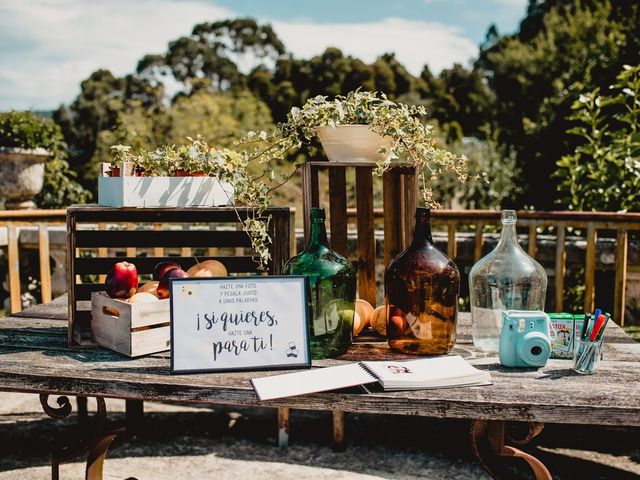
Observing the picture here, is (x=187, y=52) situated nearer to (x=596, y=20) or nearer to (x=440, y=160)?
(x=596, y=20)

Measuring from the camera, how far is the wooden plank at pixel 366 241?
1.97 m

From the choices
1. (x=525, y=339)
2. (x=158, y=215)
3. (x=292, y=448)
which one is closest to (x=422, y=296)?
(x=525, y=339)

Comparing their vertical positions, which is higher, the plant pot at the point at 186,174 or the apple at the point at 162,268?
the plant pot at the point at 186,174

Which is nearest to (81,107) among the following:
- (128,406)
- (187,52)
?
(187,52)

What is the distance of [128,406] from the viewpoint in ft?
9.21

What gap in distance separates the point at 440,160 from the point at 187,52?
33.6 m

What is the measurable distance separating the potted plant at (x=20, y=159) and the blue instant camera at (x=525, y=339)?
4.52m

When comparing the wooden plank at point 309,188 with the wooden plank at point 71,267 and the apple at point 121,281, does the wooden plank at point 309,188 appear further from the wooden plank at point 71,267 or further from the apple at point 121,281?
the wooden plank at point 71,267

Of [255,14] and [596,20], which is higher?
[255,14]

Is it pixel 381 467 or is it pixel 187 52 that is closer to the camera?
pixel 381 467

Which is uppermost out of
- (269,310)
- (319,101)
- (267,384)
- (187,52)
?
(187,52)

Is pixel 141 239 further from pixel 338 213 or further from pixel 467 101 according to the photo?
pixel 467 101

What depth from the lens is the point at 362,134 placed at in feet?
5.79

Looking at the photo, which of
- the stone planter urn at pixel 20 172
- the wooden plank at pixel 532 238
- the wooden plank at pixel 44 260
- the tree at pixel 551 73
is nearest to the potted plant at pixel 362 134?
the wooden plank at pixel 532 238
